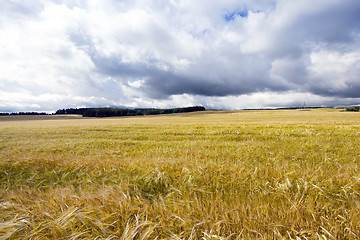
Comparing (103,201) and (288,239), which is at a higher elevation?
(103,201)

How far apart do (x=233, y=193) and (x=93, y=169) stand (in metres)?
3.80

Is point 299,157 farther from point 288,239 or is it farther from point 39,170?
point 39,170

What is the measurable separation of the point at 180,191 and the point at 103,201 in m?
1.31

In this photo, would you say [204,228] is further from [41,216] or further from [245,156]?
[245,156]

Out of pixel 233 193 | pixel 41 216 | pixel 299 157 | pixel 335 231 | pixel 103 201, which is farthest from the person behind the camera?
pixel 299 157

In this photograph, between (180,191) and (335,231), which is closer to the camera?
(335,231)

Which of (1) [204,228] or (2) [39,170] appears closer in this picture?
(1) [204,228]

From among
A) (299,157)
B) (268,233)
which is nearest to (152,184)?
(268,233)

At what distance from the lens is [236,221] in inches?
74.2

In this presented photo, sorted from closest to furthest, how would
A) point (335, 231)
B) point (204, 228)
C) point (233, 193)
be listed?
point (335, 231), point (204, 228), point (233, 193)

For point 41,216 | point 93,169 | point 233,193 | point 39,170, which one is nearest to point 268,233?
point 233,193

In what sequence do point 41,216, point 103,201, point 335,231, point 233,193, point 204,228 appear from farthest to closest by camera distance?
point 233,193 → point 103,201 → point 41,216 → point 204,228 → point 335,231

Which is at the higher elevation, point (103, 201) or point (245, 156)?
point (103, 201)

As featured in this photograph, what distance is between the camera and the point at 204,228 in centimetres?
184
